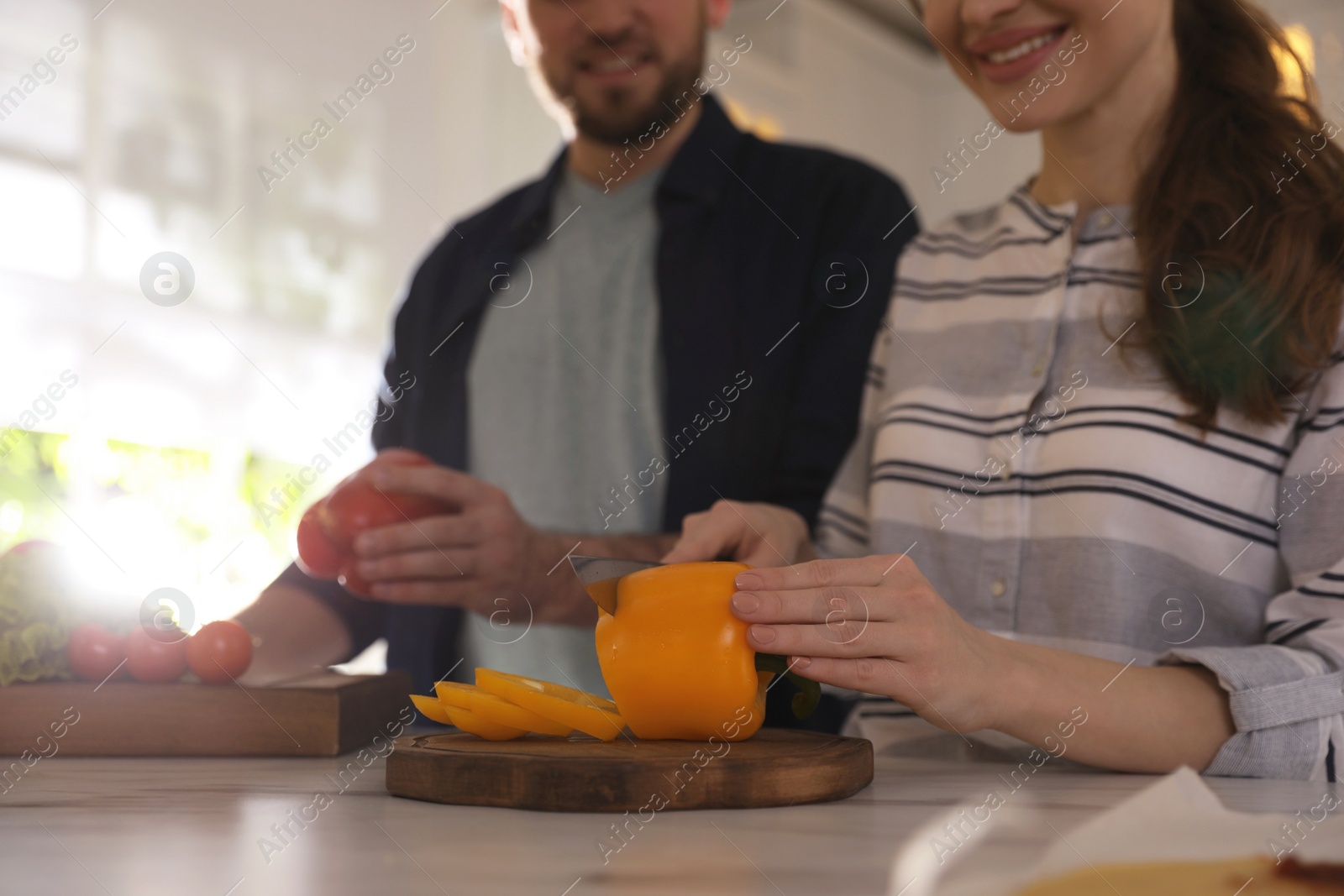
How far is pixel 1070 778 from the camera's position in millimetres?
825

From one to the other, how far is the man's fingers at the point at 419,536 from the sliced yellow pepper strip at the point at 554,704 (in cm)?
39

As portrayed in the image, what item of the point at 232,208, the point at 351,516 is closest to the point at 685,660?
the point at 351,516

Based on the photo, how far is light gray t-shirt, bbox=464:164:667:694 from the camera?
1.50 metres

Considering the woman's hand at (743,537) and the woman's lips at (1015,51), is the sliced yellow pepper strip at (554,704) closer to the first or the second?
the woman's hand at (743,537)

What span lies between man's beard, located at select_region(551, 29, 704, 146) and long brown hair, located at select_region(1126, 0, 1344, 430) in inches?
26.9

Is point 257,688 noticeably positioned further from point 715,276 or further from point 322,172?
point 322,172

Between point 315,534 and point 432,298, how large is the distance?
0.57 meters

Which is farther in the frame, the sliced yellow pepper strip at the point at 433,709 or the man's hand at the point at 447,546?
the man's hand at the point at 447,546

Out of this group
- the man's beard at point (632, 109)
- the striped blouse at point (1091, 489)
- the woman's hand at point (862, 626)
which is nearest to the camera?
the woman's hand at point (862, 626)

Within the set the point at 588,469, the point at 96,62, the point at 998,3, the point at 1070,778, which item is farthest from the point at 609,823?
the point at 96,62

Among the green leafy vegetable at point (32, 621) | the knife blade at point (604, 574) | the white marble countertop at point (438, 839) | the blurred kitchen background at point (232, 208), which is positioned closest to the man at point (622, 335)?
the green leafy vegetable at point (32, 621)

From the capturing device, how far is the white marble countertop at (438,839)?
47 centimetres

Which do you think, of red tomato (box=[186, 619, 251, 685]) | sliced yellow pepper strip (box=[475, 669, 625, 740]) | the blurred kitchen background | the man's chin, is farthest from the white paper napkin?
the blurred kitchen background

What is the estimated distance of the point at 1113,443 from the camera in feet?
3.25
